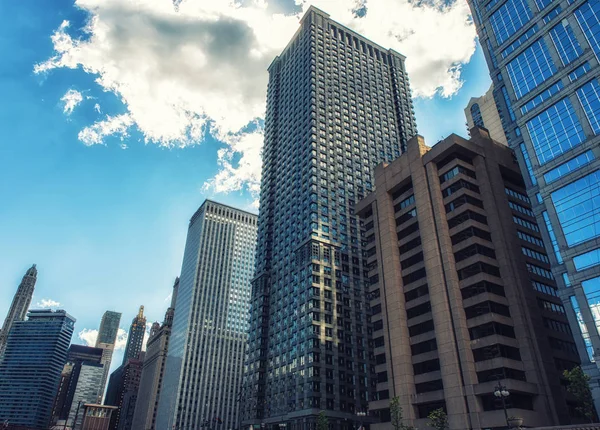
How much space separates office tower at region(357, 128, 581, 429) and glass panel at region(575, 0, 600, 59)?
25.0 meters

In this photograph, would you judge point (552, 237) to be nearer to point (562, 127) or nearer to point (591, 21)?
point (562, 127)

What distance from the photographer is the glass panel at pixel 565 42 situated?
73625 millimetres

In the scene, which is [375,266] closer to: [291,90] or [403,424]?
[403,424]

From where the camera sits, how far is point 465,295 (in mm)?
77812

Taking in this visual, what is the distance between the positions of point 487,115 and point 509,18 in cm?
7915

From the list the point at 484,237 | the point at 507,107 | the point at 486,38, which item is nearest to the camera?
the point at 484,237

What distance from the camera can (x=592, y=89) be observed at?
228 ft

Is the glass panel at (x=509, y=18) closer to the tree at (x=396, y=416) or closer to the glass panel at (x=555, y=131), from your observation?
the glass panel at (x=555, y=131)

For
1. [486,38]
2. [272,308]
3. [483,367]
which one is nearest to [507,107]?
[486,38]

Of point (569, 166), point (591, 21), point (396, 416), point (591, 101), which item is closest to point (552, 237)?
point (569, 166)

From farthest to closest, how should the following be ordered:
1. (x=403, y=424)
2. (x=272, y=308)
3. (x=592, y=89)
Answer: (x=272, y=308)
(x=403, y=424)
(x=592, y=89)

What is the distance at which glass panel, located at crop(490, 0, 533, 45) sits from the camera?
8419cm

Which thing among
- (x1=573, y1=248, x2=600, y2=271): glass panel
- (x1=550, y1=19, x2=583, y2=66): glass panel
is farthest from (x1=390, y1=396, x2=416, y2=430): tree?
(x1=550, y1=19, x2=583, y2=66): glass panel

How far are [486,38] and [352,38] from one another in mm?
82502
